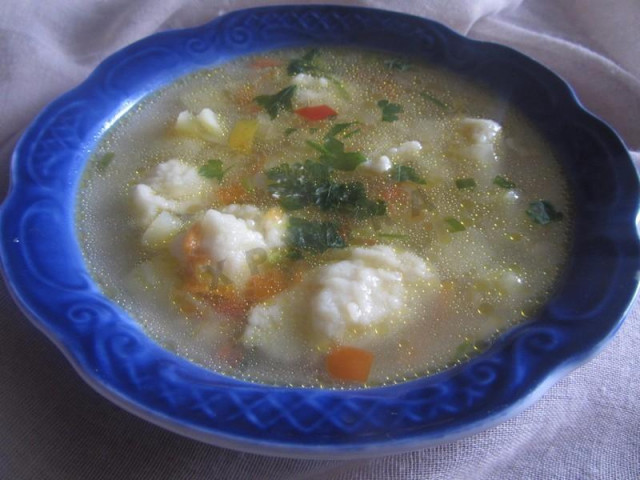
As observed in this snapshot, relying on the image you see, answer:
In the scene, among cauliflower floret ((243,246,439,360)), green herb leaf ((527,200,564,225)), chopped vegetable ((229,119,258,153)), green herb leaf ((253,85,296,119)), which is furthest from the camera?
green herb leaf ((253,85,296,119))

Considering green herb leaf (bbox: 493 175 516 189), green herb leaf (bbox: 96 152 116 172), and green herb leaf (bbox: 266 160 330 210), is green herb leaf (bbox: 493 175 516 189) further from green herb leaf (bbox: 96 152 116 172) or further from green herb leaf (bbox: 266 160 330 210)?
green herb leaf (bbox: 96 152 116 172)

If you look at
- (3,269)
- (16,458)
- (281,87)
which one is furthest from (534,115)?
(16,458)

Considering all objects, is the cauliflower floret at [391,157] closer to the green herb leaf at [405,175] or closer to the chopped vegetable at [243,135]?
the green herb leaf at [405,175]

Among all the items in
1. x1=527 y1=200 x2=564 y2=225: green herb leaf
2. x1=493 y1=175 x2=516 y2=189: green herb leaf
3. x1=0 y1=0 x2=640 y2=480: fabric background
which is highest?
x1=527 y1=200 x2=564 y2=225: green herb leaf

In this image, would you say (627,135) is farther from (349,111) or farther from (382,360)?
(382,360)

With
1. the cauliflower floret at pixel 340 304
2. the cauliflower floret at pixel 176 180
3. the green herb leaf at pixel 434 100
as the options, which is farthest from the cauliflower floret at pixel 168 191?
the green herb leaf at pixel 434 100

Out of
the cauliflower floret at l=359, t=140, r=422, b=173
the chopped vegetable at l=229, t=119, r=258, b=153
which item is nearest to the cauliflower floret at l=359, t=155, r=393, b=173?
the cauliflower floret at l=359, t=140, r=422, b=173
